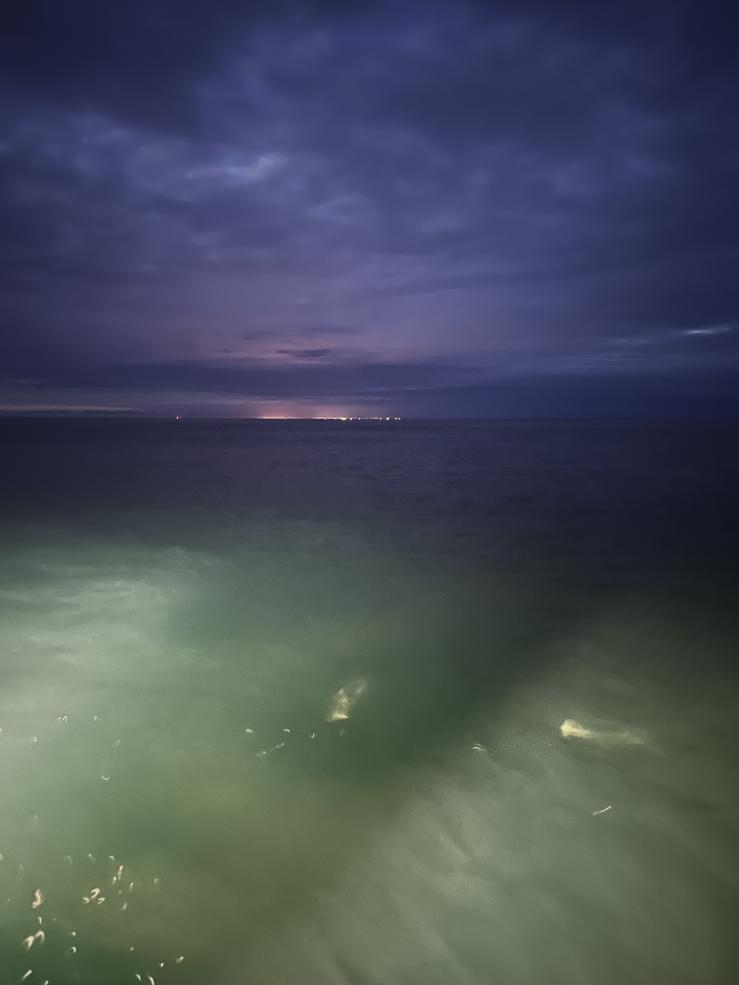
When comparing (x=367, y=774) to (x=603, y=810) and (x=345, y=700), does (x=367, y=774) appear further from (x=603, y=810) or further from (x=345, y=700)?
(x=603, y=810)

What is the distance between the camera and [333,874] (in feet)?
14.9

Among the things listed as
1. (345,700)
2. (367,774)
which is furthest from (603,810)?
(345,700)

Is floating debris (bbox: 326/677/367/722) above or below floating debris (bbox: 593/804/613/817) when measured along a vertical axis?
above

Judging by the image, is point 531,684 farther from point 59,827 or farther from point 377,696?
point 59,827

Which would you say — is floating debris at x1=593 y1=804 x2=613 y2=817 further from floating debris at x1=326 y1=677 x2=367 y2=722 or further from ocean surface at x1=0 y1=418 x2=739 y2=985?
floating debris at x1=326 y1=677 x2=367 y2=722

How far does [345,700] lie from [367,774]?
160 cm

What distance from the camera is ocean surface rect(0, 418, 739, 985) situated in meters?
3.97

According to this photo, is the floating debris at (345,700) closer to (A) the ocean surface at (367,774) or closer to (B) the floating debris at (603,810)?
(A) the ocean surface at (367,774)

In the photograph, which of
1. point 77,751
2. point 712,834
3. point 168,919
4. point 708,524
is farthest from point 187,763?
point 708,524

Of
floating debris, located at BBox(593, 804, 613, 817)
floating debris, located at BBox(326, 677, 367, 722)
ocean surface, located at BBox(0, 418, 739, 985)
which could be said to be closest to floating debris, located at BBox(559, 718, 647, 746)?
ocean surface, located at BBox(0, 418, 739, 985)

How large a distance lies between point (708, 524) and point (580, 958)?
19822 mm

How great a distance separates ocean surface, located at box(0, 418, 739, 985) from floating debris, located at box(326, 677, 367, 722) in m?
0.04

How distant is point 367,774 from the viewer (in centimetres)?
586

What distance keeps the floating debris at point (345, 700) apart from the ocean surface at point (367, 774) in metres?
0.04
